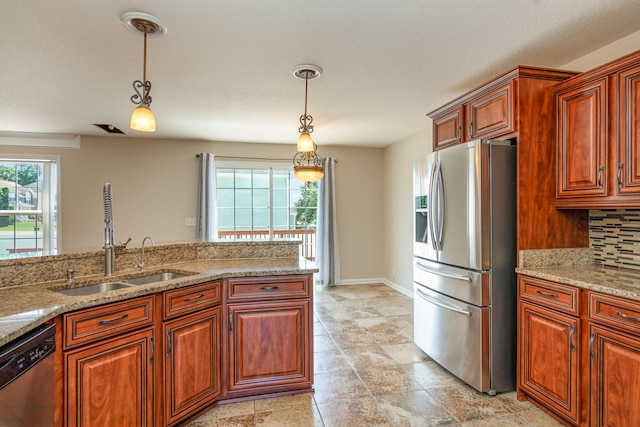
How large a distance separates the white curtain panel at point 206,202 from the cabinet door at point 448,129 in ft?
11.2

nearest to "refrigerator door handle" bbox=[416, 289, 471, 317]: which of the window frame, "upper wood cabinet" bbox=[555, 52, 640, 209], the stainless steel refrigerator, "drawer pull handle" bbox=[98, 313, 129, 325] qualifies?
the stainless steel refrigerator

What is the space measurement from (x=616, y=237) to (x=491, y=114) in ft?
3.89

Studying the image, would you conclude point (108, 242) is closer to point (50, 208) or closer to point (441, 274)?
point (441, 274)

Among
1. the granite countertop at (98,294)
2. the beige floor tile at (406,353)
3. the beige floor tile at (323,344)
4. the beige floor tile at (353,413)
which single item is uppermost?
the granite countertop at (98,294)

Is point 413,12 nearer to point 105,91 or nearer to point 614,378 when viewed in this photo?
point 614,378

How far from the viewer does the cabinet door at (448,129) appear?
2.92m

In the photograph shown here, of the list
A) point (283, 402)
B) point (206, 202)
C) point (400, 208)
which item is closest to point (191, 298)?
point (283, 402)

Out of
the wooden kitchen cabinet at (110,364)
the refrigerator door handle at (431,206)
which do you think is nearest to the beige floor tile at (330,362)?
the refrigerator door handle at (431,206)

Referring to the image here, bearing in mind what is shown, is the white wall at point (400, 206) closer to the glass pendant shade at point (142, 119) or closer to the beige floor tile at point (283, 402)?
the beige floor tile at point (283, 402)

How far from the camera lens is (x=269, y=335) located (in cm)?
232

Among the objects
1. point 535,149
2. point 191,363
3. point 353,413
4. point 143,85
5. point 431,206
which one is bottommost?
point 353,413

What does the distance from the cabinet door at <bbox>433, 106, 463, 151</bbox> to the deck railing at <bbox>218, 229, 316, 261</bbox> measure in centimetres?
299

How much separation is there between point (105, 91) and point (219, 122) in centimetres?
134

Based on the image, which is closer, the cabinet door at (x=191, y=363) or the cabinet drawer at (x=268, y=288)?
the cabinet door at (x=191, y=363)
